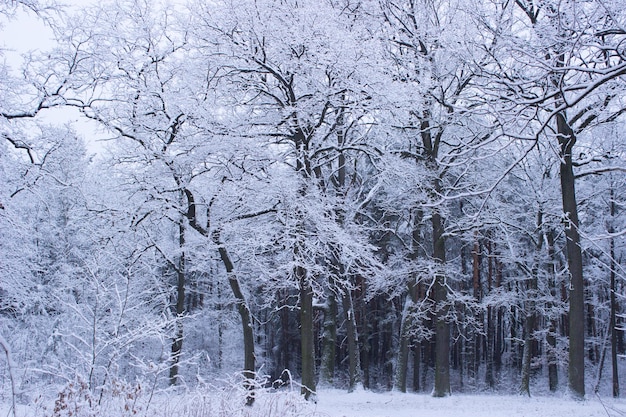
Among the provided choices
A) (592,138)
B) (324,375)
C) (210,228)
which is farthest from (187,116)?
(592,138)

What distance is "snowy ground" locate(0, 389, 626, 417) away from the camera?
4.77 metres

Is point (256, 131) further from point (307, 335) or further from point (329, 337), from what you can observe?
point (329, 337)

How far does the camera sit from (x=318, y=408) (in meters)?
11.6

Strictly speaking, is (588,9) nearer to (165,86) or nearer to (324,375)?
(165,86)

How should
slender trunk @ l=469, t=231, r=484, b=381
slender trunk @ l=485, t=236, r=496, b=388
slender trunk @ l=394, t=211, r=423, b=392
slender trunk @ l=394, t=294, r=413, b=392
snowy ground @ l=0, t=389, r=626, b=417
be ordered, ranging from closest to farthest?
snowy ground @ l=0, t=389, r=626, b=417
slender trunk @ l=394, t=211, r=423, b=392
slender trunk @ l=394, t=294, r=413, b=392
slender trunk @ l=469, t=231, r=484, b=381
slender trunk @ l=485, t=236, r=496, b=388

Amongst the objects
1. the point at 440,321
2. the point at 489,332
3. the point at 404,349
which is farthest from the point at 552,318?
the point at 489,332

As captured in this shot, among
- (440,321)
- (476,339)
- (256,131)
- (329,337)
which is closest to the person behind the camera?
(256,131)

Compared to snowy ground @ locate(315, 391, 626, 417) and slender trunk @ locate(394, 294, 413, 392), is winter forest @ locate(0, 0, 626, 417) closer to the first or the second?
slender trunk @ locate(394, 294, 413, 392)

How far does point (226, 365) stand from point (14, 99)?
27556 millimetres

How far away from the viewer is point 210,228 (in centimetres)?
1332

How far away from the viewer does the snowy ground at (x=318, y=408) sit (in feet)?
15.7

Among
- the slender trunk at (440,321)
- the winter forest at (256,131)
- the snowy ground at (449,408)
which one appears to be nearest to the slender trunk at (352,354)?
the winter forest at (256,131)

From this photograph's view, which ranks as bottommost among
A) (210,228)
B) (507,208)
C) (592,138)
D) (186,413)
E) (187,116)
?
(186,413)

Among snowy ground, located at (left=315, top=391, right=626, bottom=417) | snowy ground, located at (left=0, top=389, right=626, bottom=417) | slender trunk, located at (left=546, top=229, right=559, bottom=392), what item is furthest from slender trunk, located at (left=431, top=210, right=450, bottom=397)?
slender trunk, located at (left=546, top=229, right=559, bottom=392)
